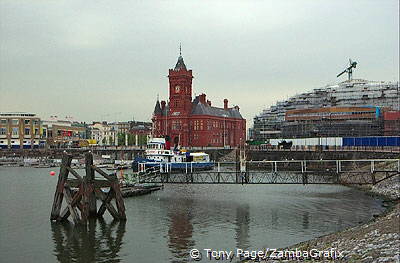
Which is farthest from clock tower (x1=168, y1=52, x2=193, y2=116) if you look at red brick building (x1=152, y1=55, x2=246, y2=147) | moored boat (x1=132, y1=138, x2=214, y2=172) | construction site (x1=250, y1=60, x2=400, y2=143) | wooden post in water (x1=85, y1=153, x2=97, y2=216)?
wooden post in water (x1=85, y1=153, x2=97, y2=216)

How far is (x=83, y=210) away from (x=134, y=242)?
23.2 feet

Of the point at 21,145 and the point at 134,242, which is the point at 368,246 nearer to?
the point at 134,242

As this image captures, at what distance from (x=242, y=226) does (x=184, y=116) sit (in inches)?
4463

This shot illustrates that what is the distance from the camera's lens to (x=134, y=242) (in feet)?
116

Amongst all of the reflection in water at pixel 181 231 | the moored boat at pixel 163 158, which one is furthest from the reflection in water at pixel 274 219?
the moored boat at pixel 163 158

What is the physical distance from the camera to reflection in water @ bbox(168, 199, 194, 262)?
32594 millimetres

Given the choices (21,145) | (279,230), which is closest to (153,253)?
(279,230)

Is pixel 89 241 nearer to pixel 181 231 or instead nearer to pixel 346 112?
pixel 181 231

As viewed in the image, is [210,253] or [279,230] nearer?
[210,253]

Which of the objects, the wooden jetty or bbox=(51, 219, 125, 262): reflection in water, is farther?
the wooden jetty

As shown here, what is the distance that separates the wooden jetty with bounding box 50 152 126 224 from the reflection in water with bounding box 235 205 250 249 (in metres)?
10.6

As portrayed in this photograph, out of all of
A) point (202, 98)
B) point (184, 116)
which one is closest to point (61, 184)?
point (184, 116)

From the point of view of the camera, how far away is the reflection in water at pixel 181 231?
32594 mm

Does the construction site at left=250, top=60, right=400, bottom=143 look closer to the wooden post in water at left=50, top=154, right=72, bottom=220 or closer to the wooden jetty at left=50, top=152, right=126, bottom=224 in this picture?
the wooden jetty at left=50, top=152, right=126, bottom=224
